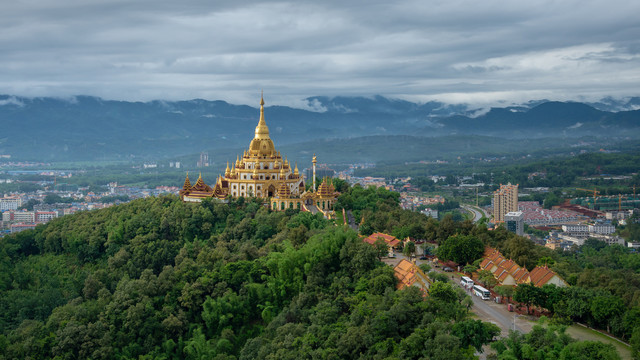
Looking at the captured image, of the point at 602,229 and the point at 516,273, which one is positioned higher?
the point at 516,273

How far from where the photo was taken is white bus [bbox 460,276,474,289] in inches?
1418

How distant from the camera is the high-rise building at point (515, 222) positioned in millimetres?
89875

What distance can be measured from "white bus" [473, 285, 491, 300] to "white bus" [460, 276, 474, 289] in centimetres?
56

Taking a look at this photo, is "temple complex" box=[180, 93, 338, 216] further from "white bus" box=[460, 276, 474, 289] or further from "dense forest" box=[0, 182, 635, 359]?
"white bus" box=[460, 276, 474, 289]

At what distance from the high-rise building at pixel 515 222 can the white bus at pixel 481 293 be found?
2180 inches

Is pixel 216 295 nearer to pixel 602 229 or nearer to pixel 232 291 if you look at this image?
pixel 232 291

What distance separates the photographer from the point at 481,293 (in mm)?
34781

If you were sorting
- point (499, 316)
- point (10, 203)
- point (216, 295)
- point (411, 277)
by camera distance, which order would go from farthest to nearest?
point (10, 203), point (216, 295), point (411, 277), point (499, 316)

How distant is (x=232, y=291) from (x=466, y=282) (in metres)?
13.0

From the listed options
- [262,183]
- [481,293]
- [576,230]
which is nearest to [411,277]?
[481,293]

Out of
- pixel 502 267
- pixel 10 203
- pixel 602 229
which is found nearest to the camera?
pixel 502 267

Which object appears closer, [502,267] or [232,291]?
[502,267]

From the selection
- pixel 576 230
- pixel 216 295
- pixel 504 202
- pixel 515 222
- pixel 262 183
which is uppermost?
pixel 262 183

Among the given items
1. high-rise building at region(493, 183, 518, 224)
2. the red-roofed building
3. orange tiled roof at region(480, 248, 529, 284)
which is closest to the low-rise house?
orange tiled roof at region(480, 248, 529, 284)
